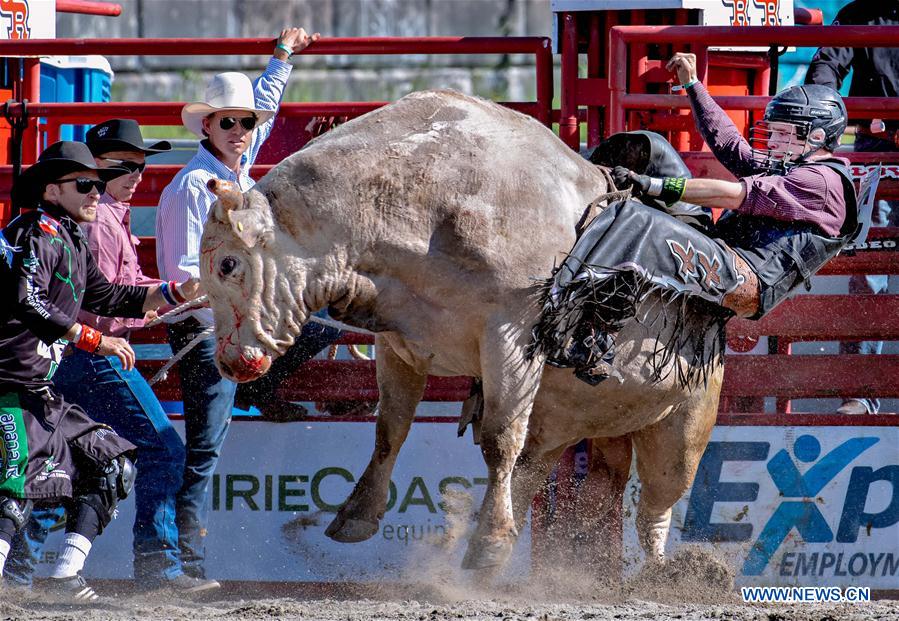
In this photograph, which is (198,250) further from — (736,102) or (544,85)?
(736,102)

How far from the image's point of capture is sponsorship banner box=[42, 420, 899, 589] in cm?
632

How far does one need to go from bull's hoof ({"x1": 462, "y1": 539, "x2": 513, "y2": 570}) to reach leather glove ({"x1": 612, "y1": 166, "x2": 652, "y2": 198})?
4.76ft

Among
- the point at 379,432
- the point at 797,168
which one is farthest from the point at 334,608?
the point at 797,168

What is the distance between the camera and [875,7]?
7.33 m

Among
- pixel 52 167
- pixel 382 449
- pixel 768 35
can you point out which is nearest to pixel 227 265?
pixel 52 167

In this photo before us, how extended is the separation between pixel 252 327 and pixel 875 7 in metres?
4.28

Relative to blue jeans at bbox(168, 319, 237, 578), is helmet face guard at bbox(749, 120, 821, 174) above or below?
above

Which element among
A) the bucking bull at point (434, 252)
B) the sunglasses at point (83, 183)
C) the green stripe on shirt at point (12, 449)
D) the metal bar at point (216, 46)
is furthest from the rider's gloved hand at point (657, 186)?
the green stripe on shirt at point (12, 449)

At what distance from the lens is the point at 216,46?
6.14m

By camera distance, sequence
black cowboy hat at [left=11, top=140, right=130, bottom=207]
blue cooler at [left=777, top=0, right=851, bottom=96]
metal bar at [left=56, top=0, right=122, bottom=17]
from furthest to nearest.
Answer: blue cooler at [left=777, top=0, right=851, bottom=96], metal bar at [left=56, top=0, right=122, bottom=17], black cowboy hat at [left=11, top=140, right=130, bottom=207]

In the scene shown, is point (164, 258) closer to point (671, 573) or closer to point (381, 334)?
point (381, 334)

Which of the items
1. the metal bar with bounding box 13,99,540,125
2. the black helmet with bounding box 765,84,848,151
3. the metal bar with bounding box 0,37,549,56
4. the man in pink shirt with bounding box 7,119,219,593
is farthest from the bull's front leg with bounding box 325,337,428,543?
the black helmet with bounding box 765,84,848,151

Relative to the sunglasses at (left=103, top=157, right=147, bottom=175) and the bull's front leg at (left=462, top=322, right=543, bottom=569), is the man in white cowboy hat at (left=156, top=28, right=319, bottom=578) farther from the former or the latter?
the bull's front leg at (left=462, top=322, right=543, bottom=569)

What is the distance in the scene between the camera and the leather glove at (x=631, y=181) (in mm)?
5184
